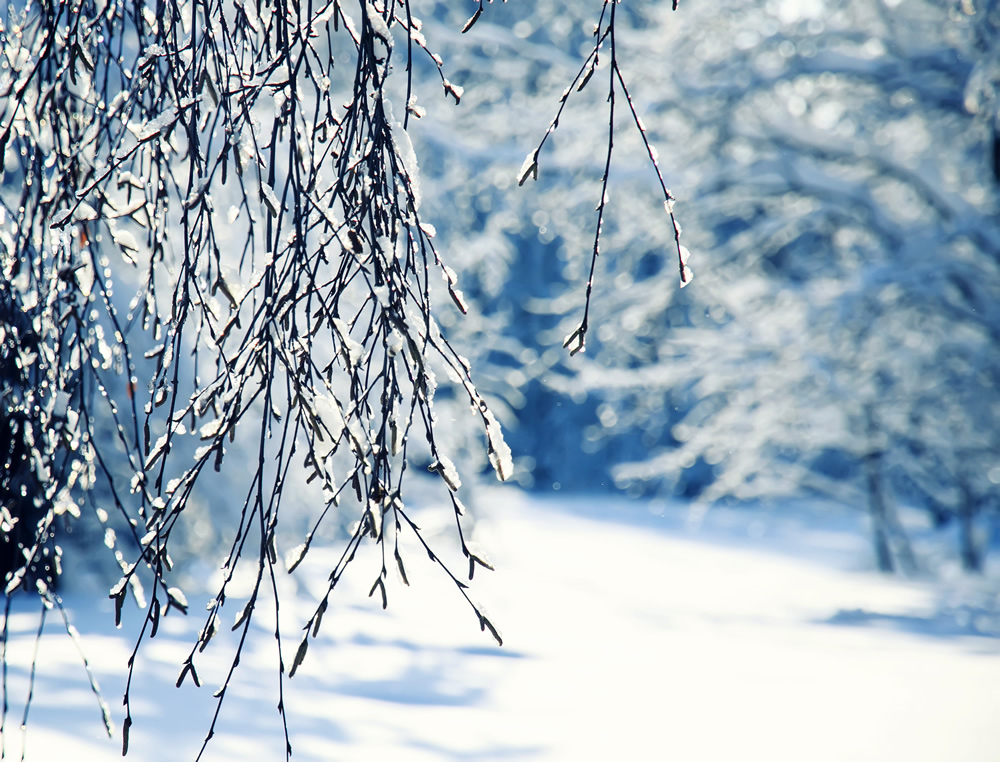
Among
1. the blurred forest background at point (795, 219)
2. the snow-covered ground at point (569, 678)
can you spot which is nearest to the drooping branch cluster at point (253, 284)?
the snow-covered ground at point (569, 678)

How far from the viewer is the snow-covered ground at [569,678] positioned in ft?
12.5

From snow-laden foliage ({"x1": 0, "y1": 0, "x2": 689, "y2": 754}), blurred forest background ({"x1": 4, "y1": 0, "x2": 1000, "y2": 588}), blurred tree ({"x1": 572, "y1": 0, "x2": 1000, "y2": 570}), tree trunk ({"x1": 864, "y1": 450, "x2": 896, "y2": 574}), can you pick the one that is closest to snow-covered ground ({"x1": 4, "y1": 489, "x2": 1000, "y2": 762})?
tree trunk ({"x1": 864, "y1": 450, "x2": 896, "y2": 574})

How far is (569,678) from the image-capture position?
196 inches

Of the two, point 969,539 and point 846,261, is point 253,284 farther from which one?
point 969,539

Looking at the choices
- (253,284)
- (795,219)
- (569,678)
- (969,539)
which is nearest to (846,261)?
(795,219)

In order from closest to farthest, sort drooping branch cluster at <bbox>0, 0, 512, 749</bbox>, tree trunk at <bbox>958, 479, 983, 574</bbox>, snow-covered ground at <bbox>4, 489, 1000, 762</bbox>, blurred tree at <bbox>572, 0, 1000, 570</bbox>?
drooping branch cluster at <bbox>0, 0, 512, 749</bbox> → snow-covered ground at <bbox>4, 489, 1000, 762</bbox> → blurred tree at <bbox>572, 0, 1000, 570</bbox> → tree trunk at <bbox>958, 479, 983, 574</bbox>

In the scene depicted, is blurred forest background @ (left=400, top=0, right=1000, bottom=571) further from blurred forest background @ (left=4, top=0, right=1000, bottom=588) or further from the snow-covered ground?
the snow-covered ground

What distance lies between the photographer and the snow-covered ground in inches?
150

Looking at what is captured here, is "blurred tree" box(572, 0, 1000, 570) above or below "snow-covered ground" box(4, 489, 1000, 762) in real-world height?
above

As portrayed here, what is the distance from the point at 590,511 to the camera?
50.2ft

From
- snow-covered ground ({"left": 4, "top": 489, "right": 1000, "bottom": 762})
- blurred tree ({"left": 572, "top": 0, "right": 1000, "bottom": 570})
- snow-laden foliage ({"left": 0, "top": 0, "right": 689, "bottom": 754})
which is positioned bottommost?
snow-covered ground ({"left": 4, "top": 489, "right": 1000, "bottom": 762})

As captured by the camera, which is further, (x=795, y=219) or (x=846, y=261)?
(x=846, y=261)

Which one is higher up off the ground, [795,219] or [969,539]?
[795,219]

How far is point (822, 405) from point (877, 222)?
1.97 meters
